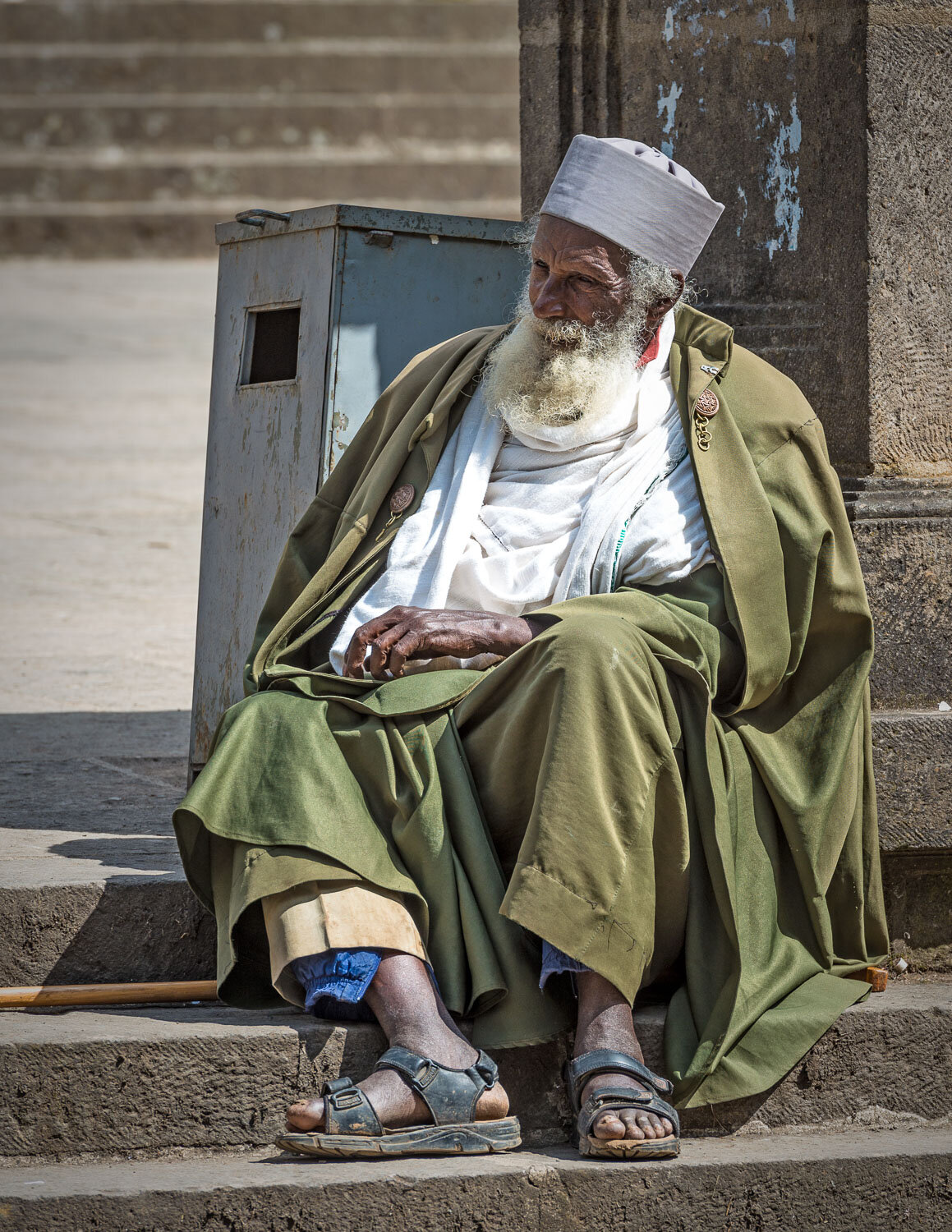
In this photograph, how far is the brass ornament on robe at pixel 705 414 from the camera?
3.56 metres

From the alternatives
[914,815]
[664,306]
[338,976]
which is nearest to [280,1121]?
[338,976]

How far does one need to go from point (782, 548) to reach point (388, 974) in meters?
1.18

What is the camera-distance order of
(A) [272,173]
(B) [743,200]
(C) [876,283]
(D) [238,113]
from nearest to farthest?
(C) [876,283]
(B) [743,200]
(A) [272,173]
(D) [238,113]

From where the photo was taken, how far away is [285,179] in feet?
81.4

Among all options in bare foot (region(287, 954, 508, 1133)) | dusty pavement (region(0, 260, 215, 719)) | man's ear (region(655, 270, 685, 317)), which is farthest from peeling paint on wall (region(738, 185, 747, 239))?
dusty pavement (region(0, 260, 215, 719))

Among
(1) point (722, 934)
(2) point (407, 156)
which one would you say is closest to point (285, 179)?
(2) point (407, 156)

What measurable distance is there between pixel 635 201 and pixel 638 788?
1.37 metres

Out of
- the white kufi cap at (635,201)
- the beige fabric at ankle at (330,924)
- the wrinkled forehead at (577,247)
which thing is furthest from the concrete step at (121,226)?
the beige fabric at ankle at (330,924)

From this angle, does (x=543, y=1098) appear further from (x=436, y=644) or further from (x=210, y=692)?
(x=210, y=692)

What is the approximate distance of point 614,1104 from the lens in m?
2.94

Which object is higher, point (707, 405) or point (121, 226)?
point (121, 226)

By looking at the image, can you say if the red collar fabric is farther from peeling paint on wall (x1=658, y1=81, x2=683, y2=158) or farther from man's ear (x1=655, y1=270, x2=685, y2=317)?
peeling paint on wall (x1=658, y1=81, x2=683, y2=158)

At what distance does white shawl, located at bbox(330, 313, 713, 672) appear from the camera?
3.49 m

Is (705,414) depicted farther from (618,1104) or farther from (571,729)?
(618,1104)
